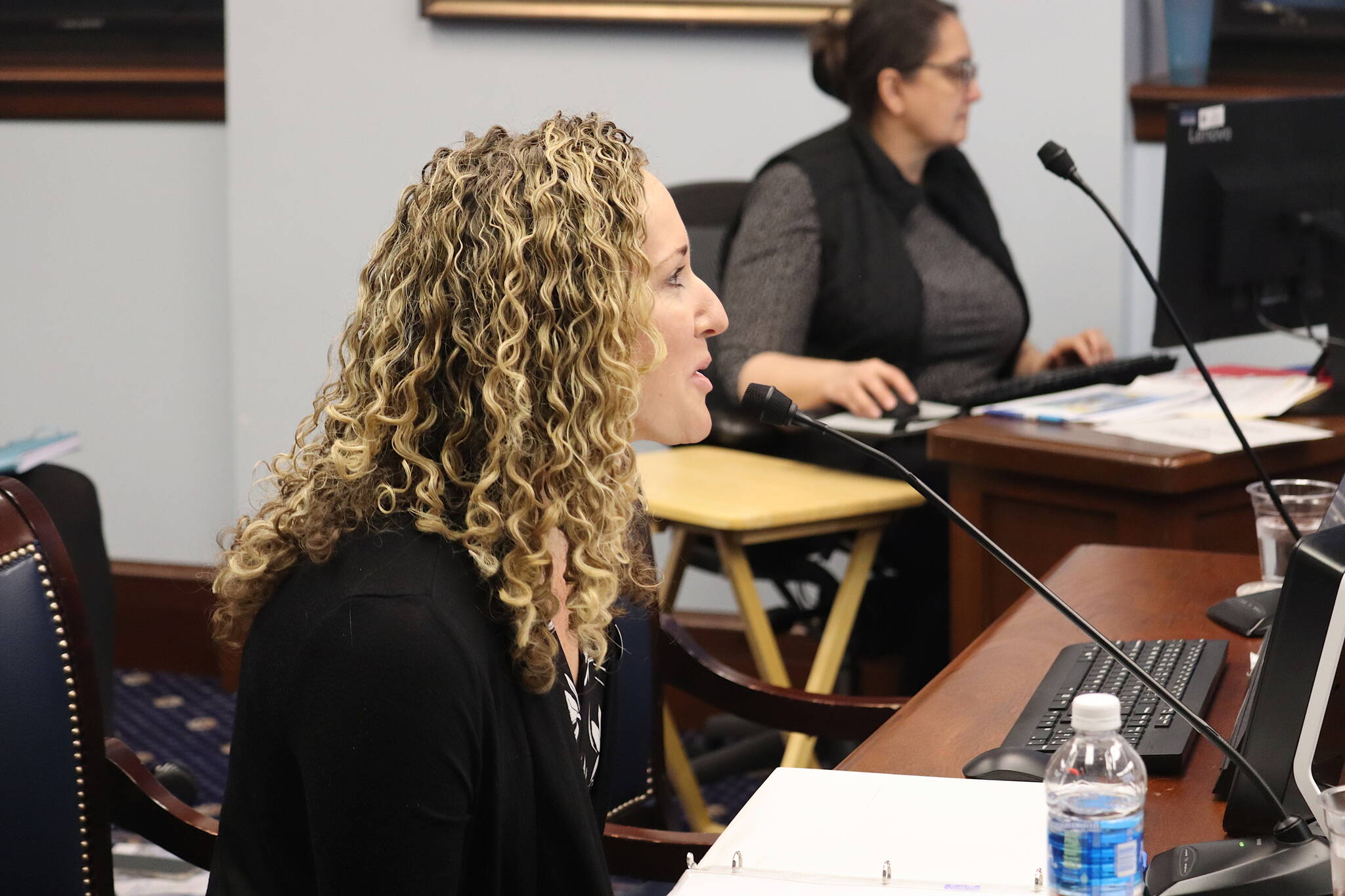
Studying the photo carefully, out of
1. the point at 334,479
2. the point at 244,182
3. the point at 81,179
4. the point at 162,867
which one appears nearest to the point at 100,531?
the point at 162,867

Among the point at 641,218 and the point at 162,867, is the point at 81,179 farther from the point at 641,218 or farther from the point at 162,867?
the point at 641,218

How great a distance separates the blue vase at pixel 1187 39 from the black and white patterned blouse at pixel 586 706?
214 centimetres

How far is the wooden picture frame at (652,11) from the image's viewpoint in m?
2.93

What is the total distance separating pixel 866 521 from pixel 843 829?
1.35m

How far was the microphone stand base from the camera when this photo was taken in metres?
0.89

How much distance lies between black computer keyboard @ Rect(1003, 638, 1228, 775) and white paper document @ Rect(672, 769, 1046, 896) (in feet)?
0.38

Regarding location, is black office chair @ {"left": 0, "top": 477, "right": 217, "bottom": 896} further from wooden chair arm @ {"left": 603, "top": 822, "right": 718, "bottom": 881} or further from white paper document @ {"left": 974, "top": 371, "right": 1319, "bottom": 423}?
white paper document @ {"left": 974, "top": 371, "right": 1319, "bottom": 423}

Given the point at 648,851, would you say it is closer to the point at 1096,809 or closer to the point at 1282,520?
the point at 1096,809

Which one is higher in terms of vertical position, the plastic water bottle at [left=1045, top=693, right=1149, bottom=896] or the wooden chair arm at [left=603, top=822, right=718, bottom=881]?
the plastic water bottle at [left=1045, top=693, right=1149, bottom=896]

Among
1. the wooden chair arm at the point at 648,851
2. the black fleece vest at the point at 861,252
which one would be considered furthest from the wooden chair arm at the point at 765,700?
the black fleece vest at the point at 861,252

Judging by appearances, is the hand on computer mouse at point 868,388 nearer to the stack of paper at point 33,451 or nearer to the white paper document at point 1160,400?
the white paper document at point 1160,400

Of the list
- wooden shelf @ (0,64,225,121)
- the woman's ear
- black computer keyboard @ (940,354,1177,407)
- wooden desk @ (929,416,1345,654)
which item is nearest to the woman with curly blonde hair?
wooden desk @ (929,416,1345,654)

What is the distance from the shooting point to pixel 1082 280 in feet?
9.66

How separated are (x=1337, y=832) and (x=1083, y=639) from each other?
2.12 ft
